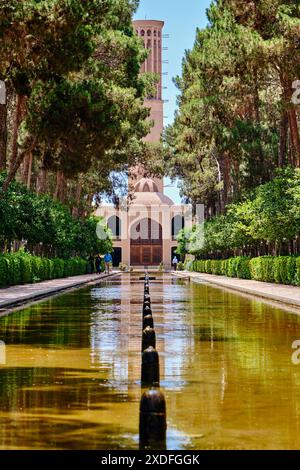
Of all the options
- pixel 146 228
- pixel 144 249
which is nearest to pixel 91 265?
pixel 144 249

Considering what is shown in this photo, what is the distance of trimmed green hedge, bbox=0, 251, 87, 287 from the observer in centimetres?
3128

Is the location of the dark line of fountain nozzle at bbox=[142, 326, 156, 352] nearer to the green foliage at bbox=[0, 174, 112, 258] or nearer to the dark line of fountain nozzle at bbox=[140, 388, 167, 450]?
the dark line of fountain nozzle at bbox=[140, 388, 167, 450]

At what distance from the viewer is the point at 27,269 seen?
3569 cm

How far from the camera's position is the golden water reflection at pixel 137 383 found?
19.9ft

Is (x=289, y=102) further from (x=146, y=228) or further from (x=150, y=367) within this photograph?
(x=146, y=228)

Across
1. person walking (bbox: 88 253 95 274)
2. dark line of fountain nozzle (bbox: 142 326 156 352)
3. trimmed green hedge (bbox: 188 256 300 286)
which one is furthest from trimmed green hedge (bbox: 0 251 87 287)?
dark line of fountain nozzle (bbox: 142 326 156 352)

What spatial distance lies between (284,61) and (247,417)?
2336cm

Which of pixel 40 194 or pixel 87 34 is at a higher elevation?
pixel 87 34

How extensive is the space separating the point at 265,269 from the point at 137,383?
28904 mm

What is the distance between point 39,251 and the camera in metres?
47.2

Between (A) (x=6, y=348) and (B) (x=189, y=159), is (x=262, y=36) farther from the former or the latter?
(B) (x=189, y=159)

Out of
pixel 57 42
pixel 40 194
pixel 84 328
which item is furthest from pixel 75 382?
pixel 40 194

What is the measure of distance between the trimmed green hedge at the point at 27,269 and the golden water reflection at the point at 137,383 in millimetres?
14611

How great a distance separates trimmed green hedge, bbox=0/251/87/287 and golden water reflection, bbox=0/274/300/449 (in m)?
14.6
